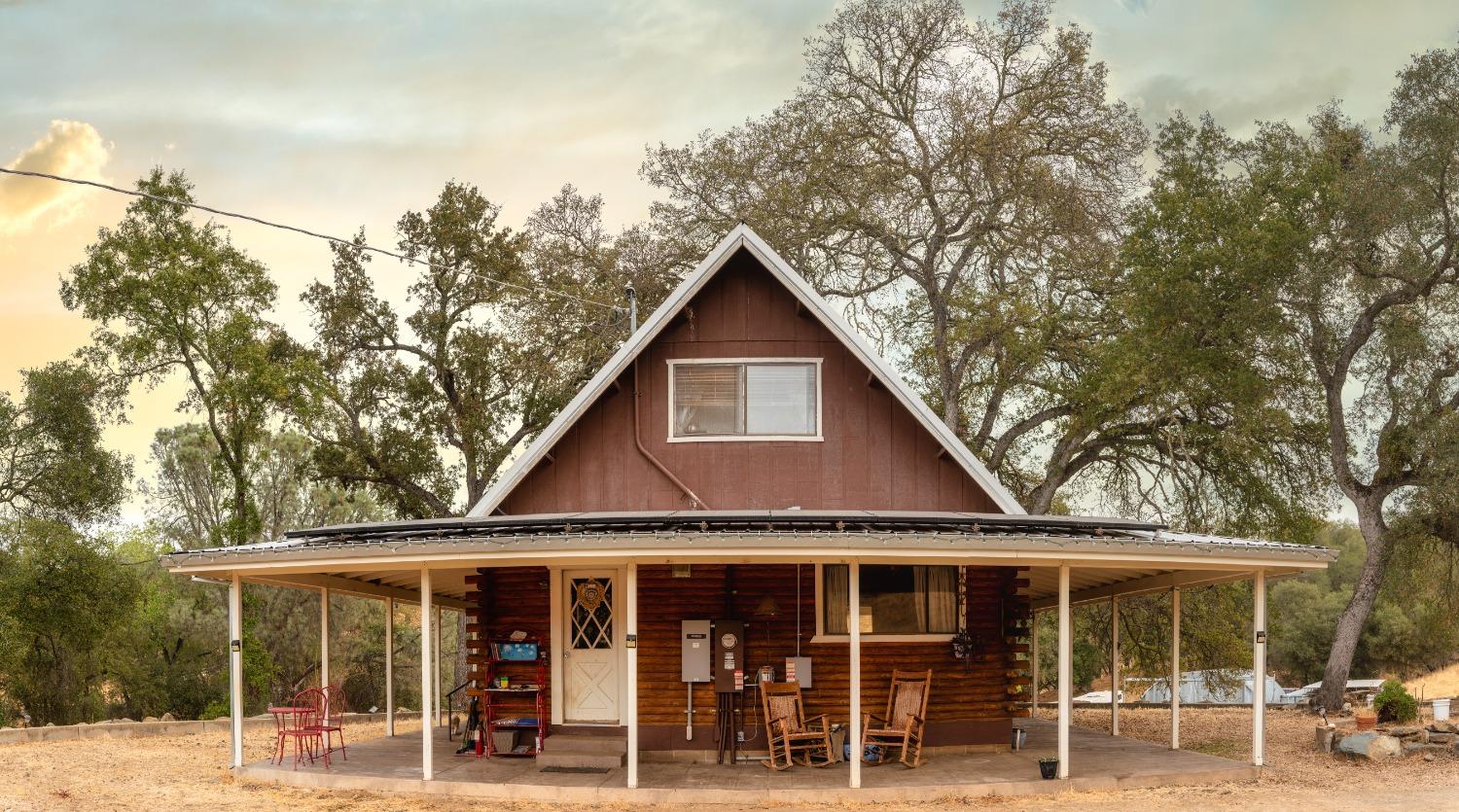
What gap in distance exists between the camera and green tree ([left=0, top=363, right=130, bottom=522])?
32.5 m

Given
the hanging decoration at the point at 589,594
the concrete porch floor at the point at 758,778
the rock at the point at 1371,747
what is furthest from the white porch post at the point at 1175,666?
the hanging decoration at the point at 589,594

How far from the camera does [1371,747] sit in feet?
53.2

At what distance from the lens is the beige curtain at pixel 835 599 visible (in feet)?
49.2

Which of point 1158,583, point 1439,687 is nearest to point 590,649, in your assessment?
point 1158,583

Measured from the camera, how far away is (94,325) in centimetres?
2881

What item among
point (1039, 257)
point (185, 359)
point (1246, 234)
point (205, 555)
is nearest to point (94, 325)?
point (185, 359)

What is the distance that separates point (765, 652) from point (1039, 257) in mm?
13292

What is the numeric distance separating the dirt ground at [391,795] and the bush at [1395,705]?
1100mm

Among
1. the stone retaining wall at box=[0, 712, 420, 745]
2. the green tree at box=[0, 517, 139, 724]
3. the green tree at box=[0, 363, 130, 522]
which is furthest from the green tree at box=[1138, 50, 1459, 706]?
the green tree at box=[0, 363, 130, 522]

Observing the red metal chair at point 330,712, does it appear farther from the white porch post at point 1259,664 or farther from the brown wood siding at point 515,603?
the white porch post at point 1259,664

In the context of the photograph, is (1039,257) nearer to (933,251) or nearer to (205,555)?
(933,251)

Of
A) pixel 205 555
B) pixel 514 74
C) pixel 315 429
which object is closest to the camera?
pixel 205 555

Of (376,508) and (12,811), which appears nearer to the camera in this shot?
(12,811)

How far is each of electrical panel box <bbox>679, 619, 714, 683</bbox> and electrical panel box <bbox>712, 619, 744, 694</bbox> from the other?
0.13 meters
